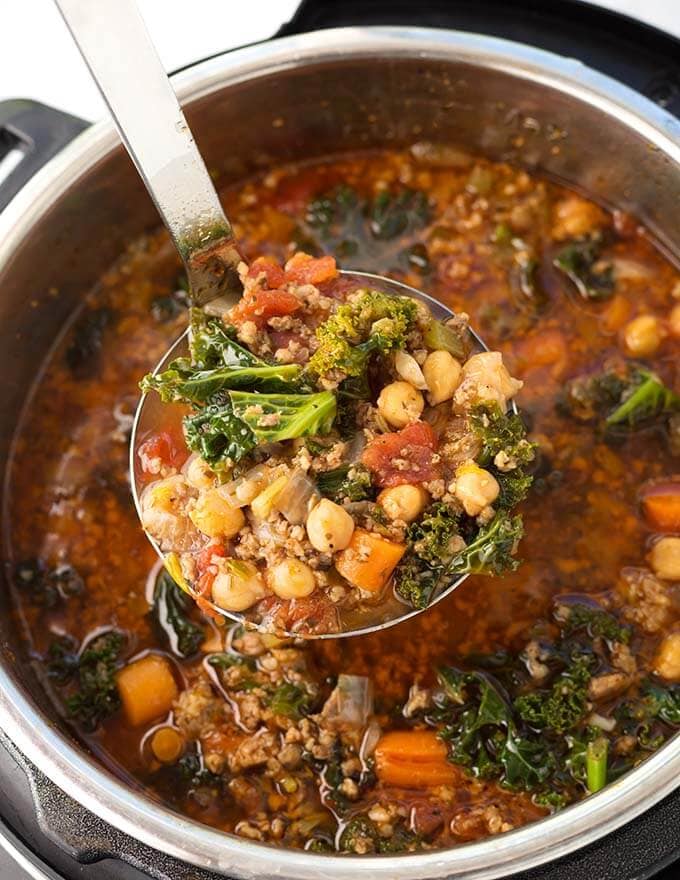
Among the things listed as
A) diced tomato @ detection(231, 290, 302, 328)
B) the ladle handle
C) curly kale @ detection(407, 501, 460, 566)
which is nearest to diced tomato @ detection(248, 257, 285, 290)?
diced tomato @ detection(231, 290, 302, 328)

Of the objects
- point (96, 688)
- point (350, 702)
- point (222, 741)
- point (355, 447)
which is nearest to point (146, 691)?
point (96, 688)

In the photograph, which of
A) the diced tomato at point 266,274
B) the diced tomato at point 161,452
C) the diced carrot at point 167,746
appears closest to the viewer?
the diced tomato at point 266,274

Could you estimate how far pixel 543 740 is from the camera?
300 centimetres

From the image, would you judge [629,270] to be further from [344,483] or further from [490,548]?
[344,483]

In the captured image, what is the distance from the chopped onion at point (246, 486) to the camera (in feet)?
8.13

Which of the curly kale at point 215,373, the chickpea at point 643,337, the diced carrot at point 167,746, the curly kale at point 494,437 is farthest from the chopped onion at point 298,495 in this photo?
the chickpea at point 643,337

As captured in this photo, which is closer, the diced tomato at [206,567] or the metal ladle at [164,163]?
the metal ladle at [164,163]

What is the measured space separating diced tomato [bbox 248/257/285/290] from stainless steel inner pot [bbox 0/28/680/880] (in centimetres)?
80

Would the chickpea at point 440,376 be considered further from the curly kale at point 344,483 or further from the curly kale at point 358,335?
the curly kale at point 344,483

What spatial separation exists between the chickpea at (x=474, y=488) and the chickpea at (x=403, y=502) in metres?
0.11

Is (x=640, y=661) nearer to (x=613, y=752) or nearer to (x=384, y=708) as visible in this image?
(x=613, y=752)

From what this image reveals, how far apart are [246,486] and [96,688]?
1080 millimetres

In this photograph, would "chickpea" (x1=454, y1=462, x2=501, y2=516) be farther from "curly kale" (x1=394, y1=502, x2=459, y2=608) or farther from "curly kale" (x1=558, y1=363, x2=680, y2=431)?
"curly kale" (x1=558, y1=363, x2=680, y2=431)

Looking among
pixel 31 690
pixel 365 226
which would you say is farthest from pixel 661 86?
pixel 31 690
